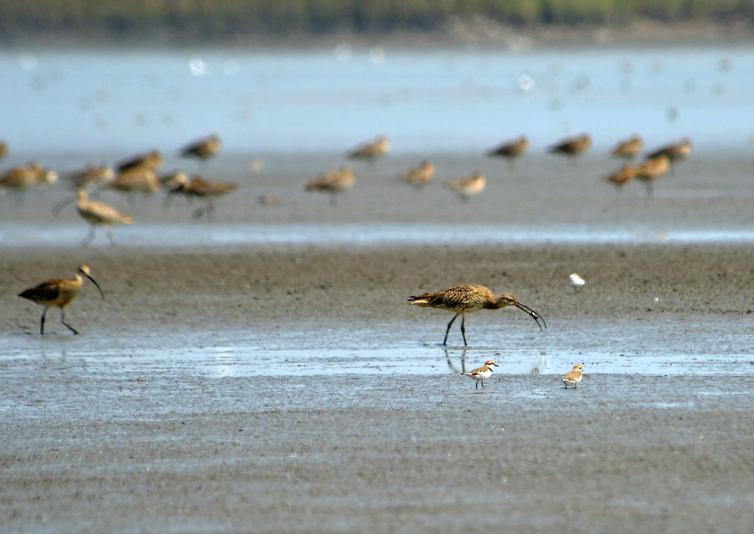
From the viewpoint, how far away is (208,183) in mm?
18844

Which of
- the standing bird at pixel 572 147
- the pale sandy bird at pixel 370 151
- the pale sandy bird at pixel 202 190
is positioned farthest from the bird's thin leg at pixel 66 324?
the standing bird at pixel 572 147

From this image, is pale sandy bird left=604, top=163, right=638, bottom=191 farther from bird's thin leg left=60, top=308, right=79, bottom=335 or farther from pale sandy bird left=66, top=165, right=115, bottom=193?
bird's thin leg left=60, top=308, right=79, bottom=335

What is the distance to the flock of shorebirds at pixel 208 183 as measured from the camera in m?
11.5

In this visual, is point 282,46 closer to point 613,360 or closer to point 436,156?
point 436,156

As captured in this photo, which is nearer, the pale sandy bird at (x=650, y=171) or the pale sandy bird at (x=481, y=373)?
the pale sandy bird at (x=481, y=373)

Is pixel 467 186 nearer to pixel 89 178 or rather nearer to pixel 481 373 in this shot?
pixel 89 178

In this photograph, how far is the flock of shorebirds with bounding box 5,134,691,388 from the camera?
1151 cm

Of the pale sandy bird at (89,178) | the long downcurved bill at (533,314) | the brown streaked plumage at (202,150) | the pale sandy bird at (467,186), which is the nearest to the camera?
the long downcurved bill at (533,314)

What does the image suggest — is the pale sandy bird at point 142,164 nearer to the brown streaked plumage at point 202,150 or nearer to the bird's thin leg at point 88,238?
the brown streaked plumage at point 202,150

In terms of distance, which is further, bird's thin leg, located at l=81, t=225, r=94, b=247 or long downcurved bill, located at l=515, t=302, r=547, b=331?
bird's thin leg, located at l=81, t=225, r=94, b=247

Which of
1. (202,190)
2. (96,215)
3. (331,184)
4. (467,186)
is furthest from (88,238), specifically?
(467,186)

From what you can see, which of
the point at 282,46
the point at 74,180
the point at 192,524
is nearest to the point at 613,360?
the point at 192,524

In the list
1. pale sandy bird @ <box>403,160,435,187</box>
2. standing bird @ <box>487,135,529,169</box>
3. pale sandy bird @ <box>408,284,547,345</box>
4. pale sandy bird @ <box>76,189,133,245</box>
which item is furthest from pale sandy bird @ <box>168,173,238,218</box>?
pale sandy bird @ <box>408,284,547,345</box>

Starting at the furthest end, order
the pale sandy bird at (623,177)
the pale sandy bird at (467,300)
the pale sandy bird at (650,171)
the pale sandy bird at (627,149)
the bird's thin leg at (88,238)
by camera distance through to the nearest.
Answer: the pale sandy bird at (627,149)
the pale sandy bird at (650,171)
the pale sandy bird at (623,177)
the bird's thin leg at (88,238)
the pale sandy bird at (467,300)
